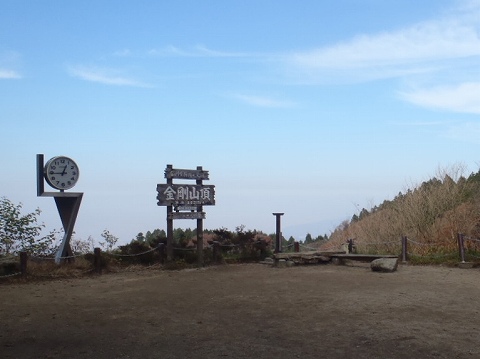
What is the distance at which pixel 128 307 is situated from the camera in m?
8.57

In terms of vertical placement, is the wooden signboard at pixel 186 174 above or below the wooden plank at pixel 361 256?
above

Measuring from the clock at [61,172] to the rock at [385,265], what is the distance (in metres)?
7.76

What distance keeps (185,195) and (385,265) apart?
18.5 ft

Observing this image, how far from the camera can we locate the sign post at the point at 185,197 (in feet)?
47.2

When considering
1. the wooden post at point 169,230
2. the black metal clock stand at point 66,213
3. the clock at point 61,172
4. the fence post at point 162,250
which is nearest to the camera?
the clock at point 61,172

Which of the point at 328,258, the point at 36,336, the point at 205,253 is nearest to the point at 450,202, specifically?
the point at 328,258

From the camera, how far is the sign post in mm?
14394

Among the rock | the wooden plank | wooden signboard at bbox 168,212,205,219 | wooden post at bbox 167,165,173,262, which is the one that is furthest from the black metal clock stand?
the rock

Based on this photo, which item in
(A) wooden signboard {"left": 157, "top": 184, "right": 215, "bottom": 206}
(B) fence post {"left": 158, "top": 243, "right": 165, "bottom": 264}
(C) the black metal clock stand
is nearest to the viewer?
(C) the black metal clock stand

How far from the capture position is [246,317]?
7.70m

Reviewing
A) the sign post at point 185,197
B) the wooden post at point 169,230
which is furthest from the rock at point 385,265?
the wooden post at point 169,230

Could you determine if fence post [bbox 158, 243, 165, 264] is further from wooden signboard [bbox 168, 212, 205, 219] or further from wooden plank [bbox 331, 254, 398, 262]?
wooden plank [bbox 331, 254, 398, 262]

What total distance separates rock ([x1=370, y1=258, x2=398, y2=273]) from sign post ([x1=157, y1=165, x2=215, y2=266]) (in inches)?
186

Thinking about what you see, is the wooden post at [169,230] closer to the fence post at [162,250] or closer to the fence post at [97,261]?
the fence post at [162,250]
